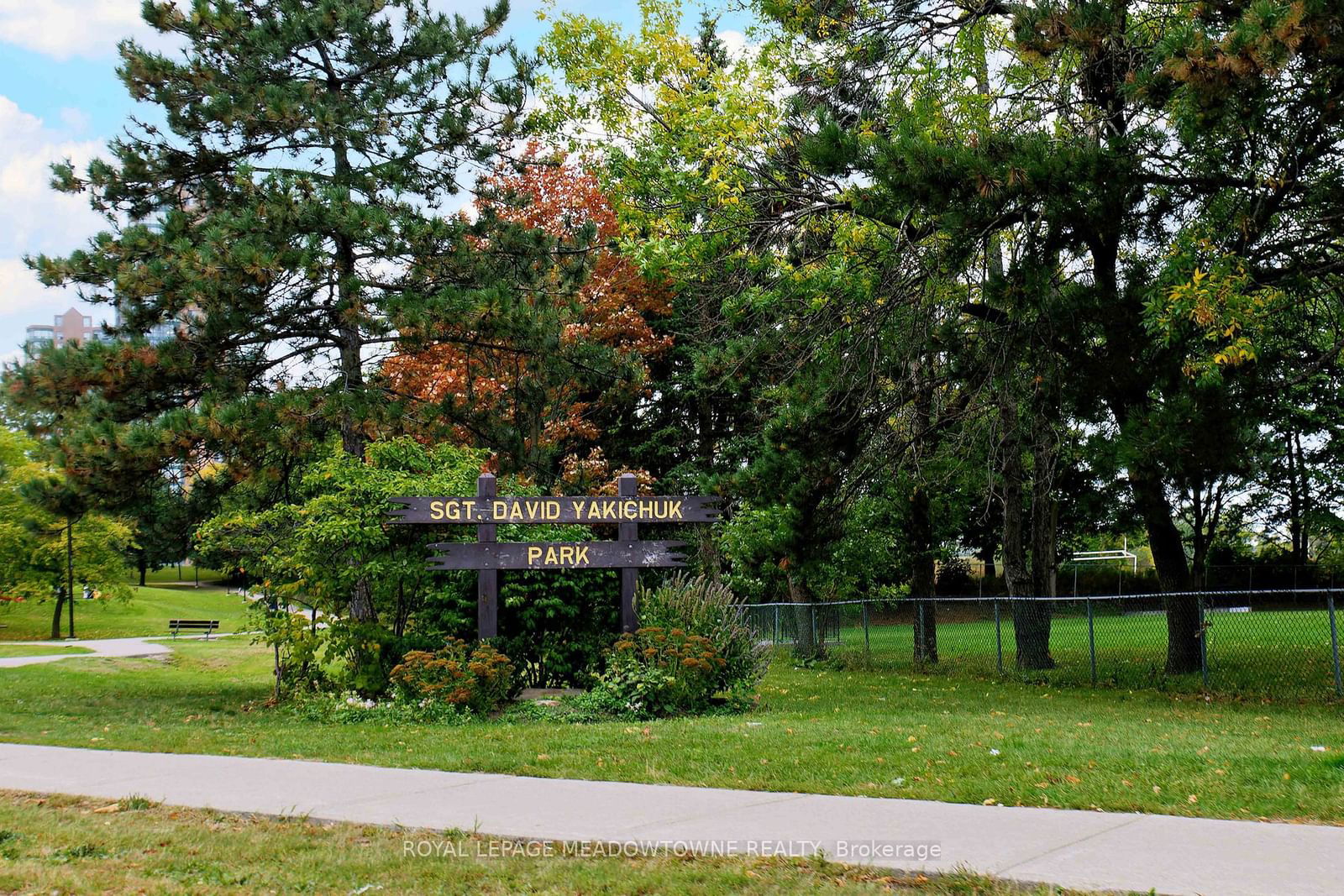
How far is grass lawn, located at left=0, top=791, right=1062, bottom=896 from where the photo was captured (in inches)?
210

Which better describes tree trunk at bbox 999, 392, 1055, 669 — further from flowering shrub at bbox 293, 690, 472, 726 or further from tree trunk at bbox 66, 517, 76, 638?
tree trunk at bbox 66, 517, 76, 638

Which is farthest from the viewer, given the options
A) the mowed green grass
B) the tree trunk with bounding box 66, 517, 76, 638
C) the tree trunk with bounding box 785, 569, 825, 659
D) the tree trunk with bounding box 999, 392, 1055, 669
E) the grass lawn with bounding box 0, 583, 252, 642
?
the grass lawn with bounding box 0, 583, 252, 642

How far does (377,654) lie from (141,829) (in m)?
7.94

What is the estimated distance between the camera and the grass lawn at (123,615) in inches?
1756

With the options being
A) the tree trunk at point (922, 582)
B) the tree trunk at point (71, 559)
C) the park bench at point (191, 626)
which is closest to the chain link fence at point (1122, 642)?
the tree trunk at point (922, 582)

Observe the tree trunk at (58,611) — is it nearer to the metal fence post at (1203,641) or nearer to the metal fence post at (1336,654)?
the metal fence post at (1203,641)

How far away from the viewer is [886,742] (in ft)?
33.0

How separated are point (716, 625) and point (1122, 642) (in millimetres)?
10008

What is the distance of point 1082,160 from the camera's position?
12906 mm

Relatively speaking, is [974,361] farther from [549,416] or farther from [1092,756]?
[549,416]

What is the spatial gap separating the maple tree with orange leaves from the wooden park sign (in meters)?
5.64

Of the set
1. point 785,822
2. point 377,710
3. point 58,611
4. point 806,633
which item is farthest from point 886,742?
point 58,611

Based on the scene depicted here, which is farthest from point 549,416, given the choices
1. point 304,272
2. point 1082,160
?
point 1082,160

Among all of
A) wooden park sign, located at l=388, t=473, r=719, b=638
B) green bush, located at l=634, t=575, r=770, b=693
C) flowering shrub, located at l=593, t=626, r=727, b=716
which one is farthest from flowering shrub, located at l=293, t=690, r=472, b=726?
green bush, located at l=634, t=575, r=770, b=693
